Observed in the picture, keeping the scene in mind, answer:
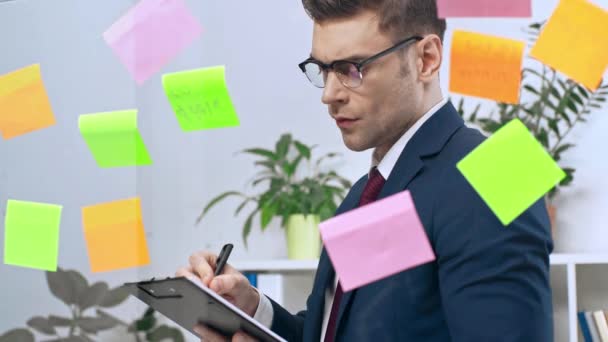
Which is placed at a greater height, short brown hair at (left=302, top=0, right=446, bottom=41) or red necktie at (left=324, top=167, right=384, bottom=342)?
short brown hair at (left=302, top=0, right=446, bottom=41)

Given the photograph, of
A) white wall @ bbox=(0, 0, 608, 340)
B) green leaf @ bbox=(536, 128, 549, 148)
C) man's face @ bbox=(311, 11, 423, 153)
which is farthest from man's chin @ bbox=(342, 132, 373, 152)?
green leaf @ bbox=(536, 128, 549, 148)

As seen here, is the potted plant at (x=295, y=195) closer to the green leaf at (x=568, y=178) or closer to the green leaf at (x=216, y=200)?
the green leaf at (x=216, y=200)

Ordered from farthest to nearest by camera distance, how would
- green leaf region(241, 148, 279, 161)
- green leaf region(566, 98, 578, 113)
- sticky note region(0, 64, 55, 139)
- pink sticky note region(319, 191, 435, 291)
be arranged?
green leaf region(241, 148, 279, 161), green leaf region(566, 98, 578, 113), sticky note region(0, 64, 55, 139), pink sticky note region(319, 191, 435, 291)

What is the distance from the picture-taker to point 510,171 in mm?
901

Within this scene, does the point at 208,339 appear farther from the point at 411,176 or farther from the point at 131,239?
the point at 131,239

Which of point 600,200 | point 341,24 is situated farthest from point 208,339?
point 600,200

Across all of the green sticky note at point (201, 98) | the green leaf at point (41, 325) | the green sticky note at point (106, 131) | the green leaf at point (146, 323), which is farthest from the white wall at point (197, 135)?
the green sticky note at point (201, 98)

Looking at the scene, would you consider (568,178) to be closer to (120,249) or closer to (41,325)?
(120,249)

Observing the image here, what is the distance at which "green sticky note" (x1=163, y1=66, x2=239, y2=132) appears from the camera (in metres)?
1.20

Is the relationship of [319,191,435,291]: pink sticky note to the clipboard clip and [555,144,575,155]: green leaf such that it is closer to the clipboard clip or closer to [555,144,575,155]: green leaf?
the clipboard clip

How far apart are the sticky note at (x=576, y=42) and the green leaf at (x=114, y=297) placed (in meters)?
1.62

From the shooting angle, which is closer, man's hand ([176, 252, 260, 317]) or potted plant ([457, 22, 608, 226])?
man's hand ([176, 252, 260, 317])

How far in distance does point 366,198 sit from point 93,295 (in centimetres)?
128

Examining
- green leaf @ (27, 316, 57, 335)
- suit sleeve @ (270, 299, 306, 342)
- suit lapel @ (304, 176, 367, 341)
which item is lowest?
green leaf @ (27, 316, 57, 335)
